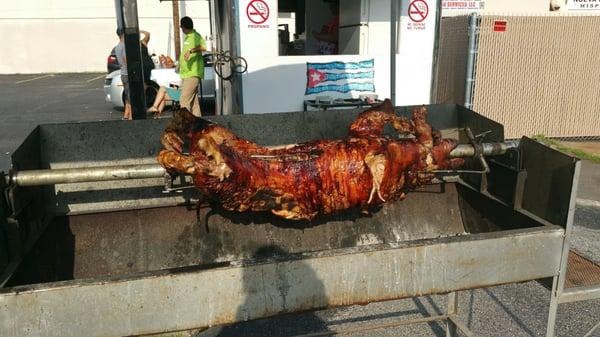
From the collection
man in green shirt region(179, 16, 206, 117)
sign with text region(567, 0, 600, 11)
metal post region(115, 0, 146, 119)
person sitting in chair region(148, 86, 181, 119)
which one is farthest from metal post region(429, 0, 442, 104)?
sign with text region(567, 0, 600, 11)

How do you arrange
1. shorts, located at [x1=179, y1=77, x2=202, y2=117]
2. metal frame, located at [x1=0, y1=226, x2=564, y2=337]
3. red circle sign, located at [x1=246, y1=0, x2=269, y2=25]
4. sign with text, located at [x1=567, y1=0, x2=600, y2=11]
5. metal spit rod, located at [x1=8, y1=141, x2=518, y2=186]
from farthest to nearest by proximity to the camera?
sign with text, located at [x1=567, y1=0, x2=600, y2=11] → shorts, located at [x1=179, y1=77, x2=202, y2=117] → red circle sign, located at [x1=246, y1=0, x2=269, y2=25] → metal spit rod, located at [x1=8, y1=141, x2=518, y2=186] → metal frame, located at [x1=0, y1=226, x2=564, y2=337]

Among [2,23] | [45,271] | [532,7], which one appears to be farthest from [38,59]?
[45,271]

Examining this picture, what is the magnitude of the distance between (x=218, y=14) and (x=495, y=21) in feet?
14.3

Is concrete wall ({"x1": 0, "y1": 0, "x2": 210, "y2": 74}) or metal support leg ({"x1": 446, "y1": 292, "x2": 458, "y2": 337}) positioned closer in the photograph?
metal support leg ({"x1": 446, "y1": 292, "x2": 458, "y2": 337})

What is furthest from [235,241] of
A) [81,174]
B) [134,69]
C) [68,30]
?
[68,30]

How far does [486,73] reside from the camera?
765 centimetres

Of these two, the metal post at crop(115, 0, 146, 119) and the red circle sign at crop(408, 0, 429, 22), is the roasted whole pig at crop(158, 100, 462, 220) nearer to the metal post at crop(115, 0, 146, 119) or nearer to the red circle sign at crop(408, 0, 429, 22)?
the metal post at crop(115, 0, 146, 119)

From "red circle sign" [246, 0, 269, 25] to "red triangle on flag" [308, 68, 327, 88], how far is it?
919 mm

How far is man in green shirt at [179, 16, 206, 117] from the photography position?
23.8 ft

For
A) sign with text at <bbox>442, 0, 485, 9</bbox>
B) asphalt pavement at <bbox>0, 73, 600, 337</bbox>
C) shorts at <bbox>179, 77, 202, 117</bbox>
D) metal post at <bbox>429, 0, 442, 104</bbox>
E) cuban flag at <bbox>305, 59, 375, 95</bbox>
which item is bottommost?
asphalt pavement at <bbox>0, 73, 600, 337</bbox>

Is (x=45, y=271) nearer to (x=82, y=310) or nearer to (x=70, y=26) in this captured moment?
(x=82, y=310)

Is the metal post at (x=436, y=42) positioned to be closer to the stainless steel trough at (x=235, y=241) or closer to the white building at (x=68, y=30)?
the stainless steel trough at (x=235, y=241)

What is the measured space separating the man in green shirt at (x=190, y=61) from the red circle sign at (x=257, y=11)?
1624mm

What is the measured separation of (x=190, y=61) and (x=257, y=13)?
180 cm
